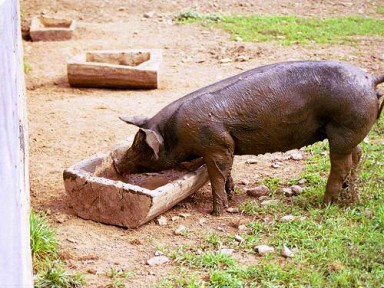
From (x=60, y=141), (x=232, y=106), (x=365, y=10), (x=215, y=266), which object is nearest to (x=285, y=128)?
(x=232, y=106)

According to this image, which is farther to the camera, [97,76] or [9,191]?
[97,76]

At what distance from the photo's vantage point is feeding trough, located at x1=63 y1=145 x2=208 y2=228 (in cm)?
486

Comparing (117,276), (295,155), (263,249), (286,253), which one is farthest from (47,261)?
(295,155)

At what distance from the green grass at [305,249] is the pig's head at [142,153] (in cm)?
81

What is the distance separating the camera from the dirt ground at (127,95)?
187 inches

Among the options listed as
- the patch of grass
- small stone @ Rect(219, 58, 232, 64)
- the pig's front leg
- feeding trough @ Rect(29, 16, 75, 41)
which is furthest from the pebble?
feeding trough @ Rect(29, 16, 75, 41)

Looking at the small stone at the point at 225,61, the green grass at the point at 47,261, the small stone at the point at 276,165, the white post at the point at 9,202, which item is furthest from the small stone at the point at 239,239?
the small stone at the point at 225,61

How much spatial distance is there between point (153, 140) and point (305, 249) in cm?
149

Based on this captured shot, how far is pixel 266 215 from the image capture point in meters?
5.18

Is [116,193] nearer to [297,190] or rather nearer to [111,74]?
[297,190]

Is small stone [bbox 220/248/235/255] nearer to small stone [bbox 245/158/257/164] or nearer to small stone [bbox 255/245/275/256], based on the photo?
small stone [bbox 255/245/275/256]

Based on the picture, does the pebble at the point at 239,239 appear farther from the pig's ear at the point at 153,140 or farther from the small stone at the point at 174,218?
the pig's ear at the point at 153,140

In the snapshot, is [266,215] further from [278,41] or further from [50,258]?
[278,41]

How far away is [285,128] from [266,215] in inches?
27.5
